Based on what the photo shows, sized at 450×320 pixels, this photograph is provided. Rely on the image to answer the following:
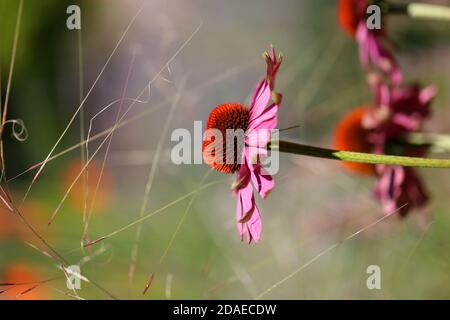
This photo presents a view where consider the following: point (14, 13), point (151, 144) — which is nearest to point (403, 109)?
point (151, 144)

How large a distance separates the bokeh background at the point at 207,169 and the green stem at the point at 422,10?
9.0 inches

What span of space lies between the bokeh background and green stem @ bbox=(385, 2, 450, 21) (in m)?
0.23

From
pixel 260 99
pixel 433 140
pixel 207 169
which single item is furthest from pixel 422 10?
pixel 207 169

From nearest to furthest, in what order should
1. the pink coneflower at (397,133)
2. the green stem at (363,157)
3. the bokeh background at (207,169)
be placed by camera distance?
the green stem at (363,157), the pink coneflower at (397,133), the bokeh background at (207,169)

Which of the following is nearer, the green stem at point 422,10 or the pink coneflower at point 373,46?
the green stem at point 422,10

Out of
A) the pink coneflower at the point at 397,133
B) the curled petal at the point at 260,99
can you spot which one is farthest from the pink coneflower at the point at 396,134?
the curled petal at the point at 260,99

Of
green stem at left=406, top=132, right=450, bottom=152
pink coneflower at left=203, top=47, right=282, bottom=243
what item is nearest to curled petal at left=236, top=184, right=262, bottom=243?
pink coneflower at left=203, top=47, right=282, bottom=243

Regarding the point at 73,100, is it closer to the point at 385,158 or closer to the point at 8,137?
the point at 8,137

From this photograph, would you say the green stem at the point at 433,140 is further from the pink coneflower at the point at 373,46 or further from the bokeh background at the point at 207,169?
the bokeh background at the point at 207,169

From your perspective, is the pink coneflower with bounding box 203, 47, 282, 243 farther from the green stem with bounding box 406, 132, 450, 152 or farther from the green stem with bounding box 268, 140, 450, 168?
the green stem with bounding box 406, 132, 450, 152

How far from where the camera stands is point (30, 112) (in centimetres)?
172

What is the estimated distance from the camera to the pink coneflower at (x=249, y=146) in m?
0.41

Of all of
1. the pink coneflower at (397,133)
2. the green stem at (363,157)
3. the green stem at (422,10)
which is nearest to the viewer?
the green stem at (363,157)

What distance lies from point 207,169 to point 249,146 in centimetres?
78
